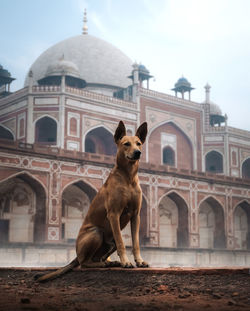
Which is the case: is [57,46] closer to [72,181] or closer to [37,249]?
[72,181]

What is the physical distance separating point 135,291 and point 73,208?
18.8 m

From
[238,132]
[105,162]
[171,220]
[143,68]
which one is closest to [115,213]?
[105,162]

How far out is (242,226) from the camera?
1104 inches

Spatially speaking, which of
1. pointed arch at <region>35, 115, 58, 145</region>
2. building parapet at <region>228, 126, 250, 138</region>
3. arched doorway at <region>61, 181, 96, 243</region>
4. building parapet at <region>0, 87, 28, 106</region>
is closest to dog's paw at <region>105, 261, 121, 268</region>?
arched doorway at <region>61, 181, 96, 243</region>

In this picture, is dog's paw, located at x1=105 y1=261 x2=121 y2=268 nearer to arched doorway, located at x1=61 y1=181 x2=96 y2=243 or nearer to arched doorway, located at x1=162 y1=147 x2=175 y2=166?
arched doorway, located at x1=61 y1=181 x2=96 y2=243

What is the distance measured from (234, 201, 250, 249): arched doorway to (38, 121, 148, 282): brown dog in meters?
23.5

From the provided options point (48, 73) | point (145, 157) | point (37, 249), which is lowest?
point (37, 249)

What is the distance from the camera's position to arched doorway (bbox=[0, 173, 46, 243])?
66.7 ft

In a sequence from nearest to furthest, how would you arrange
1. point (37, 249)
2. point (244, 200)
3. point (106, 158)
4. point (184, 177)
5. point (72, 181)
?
1. point (37, 249)
2. point (72, 181)
3. point (106, 158)
4. point (184, 177)
5. point (244, 200)

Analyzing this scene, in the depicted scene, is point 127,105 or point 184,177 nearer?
point 184,177

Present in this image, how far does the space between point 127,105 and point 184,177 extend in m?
6.25

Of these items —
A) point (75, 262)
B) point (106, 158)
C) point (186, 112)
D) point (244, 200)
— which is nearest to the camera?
point (75, 262)

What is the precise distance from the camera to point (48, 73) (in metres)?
28.5

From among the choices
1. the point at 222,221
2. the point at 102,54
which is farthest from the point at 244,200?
the point at 102,54
